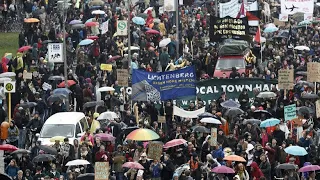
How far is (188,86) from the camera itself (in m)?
34.8

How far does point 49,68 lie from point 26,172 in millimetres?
13778

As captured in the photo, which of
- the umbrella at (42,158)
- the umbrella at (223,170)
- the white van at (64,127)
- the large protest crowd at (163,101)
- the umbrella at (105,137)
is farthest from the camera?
the white van at (64,127)

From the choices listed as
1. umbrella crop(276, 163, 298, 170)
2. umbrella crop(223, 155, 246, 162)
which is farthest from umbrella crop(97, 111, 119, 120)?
umbrella crop(276, 163, 298, 170)

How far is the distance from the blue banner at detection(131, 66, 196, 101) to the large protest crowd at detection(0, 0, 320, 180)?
25 mm

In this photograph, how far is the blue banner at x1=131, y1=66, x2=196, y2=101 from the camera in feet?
114

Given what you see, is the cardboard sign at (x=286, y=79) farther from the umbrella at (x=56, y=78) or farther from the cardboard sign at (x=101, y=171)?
the cardboard sign at (x=101, y=171)

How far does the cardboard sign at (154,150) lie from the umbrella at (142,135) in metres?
1.88

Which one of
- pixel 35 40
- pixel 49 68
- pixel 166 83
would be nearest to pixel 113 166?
pixel 166 83

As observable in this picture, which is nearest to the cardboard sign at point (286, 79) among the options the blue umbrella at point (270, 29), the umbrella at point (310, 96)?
the umbrella at point (310, 96)

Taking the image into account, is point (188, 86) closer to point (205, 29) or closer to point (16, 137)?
point (16, 137)

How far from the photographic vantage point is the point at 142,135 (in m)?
31.9

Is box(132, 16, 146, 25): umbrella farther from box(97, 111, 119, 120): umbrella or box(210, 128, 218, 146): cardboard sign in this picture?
box(210, 128, 218, 146): cardboard sign

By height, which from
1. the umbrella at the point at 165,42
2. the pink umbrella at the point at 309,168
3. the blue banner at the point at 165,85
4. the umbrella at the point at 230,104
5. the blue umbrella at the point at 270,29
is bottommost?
the blue umbrella at the point at 270,29

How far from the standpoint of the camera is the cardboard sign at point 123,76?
3766 centimetres
